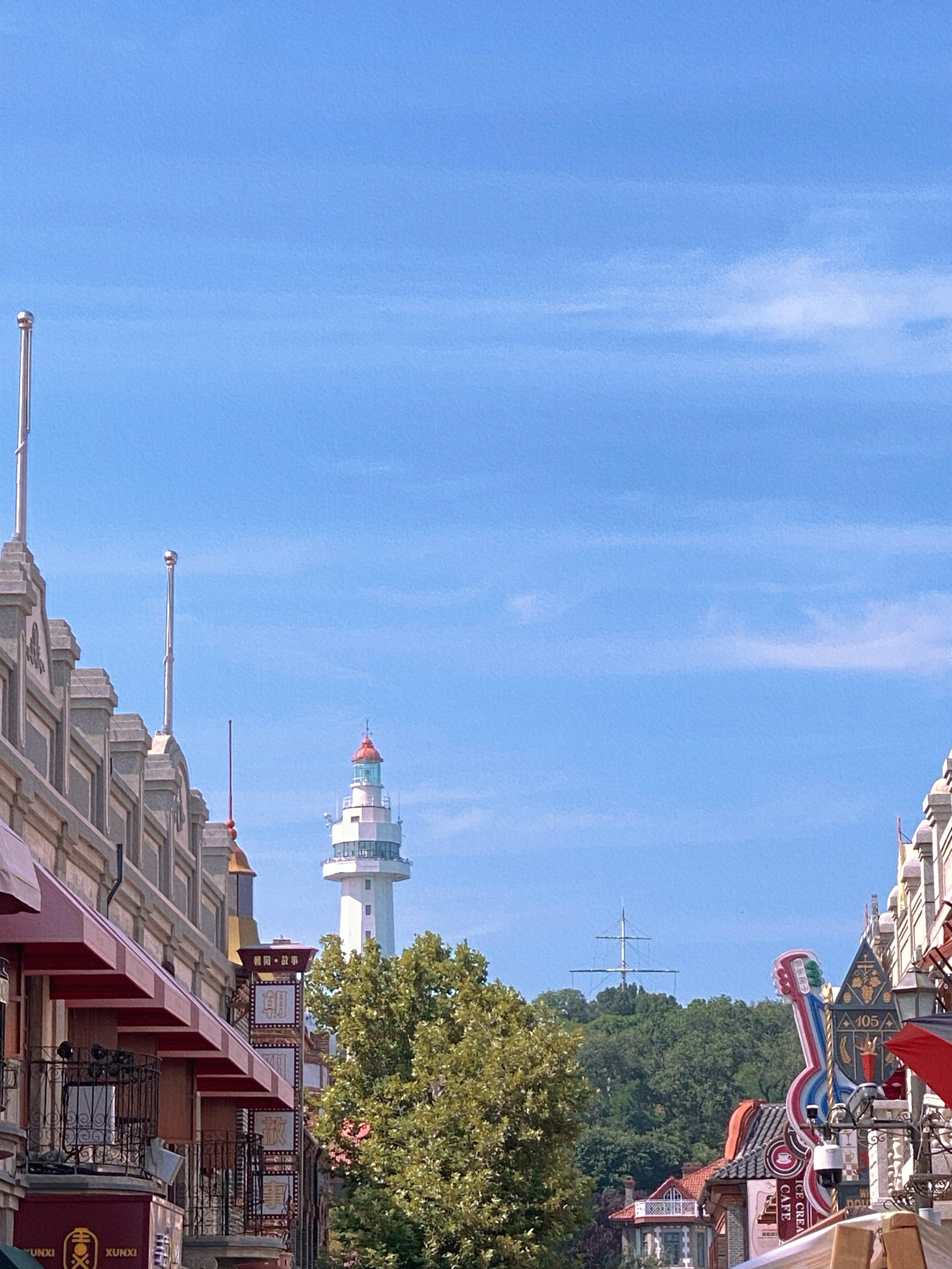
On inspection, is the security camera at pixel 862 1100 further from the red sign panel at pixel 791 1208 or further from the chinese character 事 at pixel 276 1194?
the red sign panel at pixel 791 1208

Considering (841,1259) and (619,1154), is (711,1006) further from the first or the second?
(841,1259)

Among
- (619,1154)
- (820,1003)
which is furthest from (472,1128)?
(619,1154)

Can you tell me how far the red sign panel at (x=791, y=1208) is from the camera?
177ft

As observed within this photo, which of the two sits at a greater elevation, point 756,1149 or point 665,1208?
point 756,1149

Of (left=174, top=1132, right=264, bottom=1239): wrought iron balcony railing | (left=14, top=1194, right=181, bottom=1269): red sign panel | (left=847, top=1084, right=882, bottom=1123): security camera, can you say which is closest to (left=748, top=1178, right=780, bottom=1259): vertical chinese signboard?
(left=174, top=1132, right=264, bottom=1239): wrought iron balcony railing

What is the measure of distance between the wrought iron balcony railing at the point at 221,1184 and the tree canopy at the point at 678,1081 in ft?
383

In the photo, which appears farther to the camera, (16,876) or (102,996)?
(102,996)

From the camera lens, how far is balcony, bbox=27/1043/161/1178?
2352 centimetres

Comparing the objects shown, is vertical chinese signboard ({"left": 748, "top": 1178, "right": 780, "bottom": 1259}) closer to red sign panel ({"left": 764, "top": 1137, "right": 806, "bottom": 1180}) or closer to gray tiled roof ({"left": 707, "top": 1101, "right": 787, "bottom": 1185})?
gray tiled roof ({"left": 707, "top": 1101, "right": 787, "bottom": 1185})

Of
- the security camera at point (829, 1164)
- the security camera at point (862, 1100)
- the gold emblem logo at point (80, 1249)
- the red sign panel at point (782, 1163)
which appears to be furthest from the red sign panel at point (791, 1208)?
the gold emblem logo at point (80, 1249)

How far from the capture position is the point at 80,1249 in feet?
72.9

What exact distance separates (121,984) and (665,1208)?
11618 cm

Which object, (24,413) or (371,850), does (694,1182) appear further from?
(24,413)

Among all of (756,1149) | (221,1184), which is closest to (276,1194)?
(221,1184)
